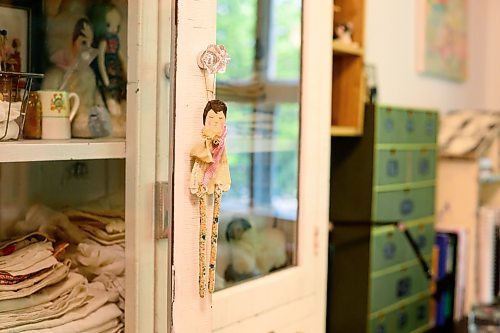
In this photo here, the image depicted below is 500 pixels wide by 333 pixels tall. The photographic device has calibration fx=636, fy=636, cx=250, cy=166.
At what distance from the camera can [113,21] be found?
0.93 m

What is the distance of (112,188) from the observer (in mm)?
897

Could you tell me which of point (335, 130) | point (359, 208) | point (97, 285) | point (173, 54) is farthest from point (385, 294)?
point (173, 54)

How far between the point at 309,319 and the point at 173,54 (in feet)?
2.03

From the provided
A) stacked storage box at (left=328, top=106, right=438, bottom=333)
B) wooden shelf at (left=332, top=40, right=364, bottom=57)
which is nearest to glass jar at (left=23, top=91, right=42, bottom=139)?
wooden shelf at (left=332, top=40, right=364, bottom=57)

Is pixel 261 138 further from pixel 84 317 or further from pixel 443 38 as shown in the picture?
pixel 443 38

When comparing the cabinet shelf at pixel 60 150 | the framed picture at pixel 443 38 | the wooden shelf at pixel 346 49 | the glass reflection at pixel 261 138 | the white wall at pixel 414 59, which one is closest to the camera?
the cabinet shelf at pixel 60 150

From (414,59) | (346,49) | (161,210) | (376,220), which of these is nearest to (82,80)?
(161,210)

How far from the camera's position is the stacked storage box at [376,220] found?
1659 mm

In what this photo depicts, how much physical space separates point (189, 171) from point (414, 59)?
1709 mm

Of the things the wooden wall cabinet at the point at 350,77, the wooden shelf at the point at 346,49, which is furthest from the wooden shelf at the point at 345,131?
the wooden shelf at the point at 346,49

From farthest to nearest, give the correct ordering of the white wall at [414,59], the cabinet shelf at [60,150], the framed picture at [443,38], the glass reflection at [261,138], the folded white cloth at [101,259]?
the framed picture at [443,38]
the white wall at [414,59]
the glass reflection at [261,138]
the folded white cloth at [101,259]
the cabinet shelf at [60,150]

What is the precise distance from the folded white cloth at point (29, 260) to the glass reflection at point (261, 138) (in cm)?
29

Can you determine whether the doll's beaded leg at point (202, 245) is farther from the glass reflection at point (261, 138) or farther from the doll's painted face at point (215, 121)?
the glass reflection at point (261, 138)

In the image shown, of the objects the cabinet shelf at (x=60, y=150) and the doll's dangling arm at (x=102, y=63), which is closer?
the cabinet shelf at (x=60, y=150)
